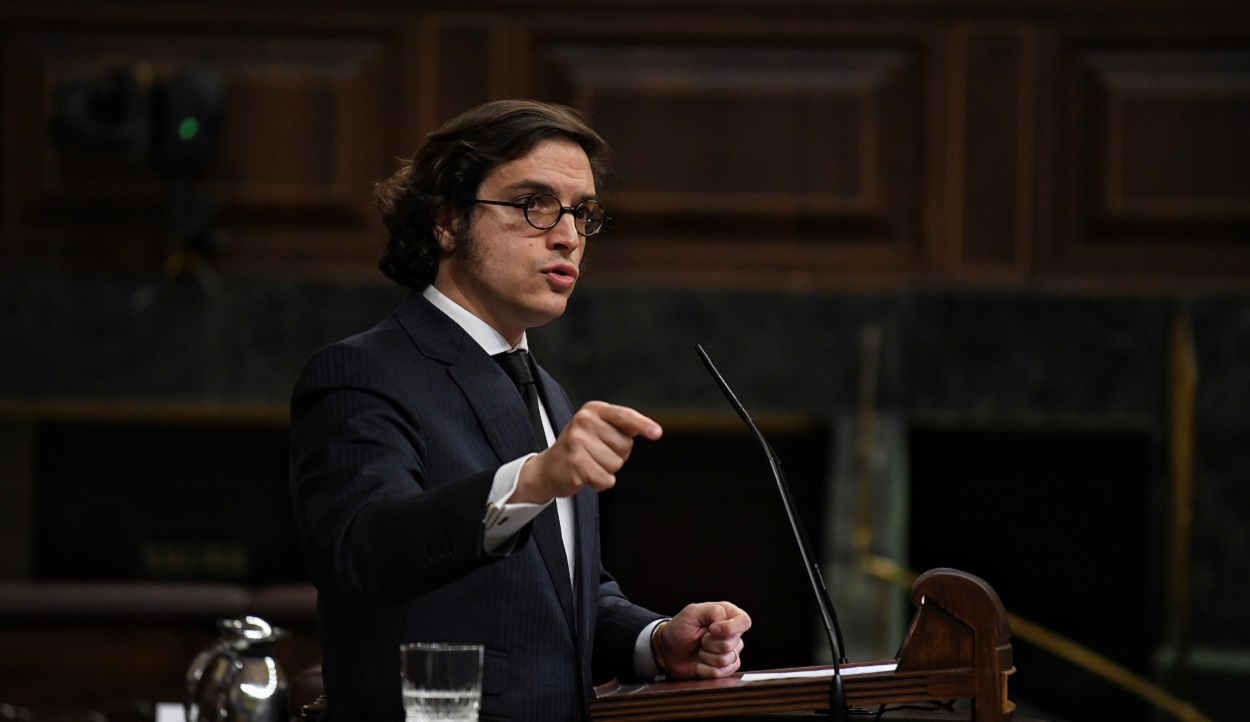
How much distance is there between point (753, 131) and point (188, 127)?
1506mm

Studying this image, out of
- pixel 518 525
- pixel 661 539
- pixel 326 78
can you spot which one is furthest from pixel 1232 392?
pixel 518 525

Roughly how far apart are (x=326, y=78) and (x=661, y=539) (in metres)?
1.62

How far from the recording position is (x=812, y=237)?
14.0 ft

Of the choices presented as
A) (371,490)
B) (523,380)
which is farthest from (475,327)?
(371,490)

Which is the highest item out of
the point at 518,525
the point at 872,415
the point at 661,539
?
the point at 518,525

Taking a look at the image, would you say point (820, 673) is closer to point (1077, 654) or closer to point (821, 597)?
point (821, 597)

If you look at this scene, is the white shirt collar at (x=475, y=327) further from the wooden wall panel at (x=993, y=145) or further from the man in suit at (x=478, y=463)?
the wooden wall panel at (x=993, y=145)

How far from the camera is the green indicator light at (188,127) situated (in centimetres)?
405

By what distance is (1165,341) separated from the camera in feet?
13.8

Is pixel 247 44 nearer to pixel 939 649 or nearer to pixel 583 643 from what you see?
pixel 583 643

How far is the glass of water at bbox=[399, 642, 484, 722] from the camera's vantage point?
1287 mm

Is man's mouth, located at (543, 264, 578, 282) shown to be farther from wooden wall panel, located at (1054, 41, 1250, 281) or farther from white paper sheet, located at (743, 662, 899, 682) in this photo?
wooden wall panel, located at (1054, 41, 1250, 281)

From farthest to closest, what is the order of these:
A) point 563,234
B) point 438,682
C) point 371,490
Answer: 1. point 563,234
2. point 371,490
3. point 438,682

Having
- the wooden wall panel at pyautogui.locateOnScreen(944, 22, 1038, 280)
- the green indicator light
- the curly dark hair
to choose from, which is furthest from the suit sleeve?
the wooden wall panel at pyautogui.locateOnScreen(944, 22, 1038, 280)
